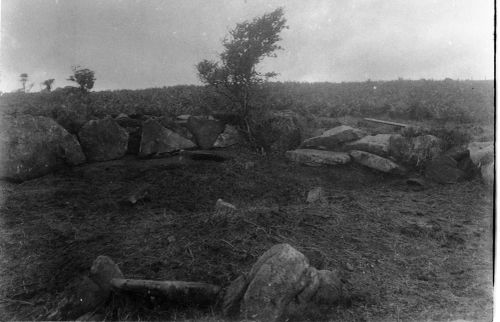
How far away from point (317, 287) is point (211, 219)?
7.09ft

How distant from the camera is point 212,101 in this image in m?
10.7

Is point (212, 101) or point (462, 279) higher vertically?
point (212, 101)

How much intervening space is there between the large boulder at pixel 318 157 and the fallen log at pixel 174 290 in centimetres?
560

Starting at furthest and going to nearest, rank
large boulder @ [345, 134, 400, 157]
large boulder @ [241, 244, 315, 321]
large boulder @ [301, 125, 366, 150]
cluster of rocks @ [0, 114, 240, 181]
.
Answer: large boulder @ [301, 125, 366, 150], large boulder @ [345, 134, 400, 157], cluster of rocks @ [0, 114, 240, 181], large boulder @ [241, 244, 315, 321]

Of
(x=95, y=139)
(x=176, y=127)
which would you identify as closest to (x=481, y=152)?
(x=176, y=127)

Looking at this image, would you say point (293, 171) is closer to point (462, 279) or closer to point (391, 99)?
point (462, 279)

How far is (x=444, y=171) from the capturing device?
826cm

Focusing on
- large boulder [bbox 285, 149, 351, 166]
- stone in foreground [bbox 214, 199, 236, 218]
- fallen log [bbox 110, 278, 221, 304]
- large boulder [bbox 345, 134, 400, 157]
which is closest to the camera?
fallen log [bbox 110, 278, 221, 304]

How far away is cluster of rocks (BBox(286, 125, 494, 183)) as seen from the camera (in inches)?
322

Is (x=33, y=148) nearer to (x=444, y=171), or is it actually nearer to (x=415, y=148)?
(x=415, y=148)

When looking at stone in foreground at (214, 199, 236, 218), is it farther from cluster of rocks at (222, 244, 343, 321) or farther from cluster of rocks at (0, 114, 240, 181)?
cluster of rocks at (0, 114, 240, 181)

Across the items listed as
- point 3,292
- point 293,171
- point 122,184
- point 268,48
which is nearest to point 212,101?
point 268,48

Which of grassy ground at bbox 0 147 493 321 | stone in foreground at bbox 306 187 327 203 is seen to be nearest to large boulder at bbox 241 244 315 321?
grassy ground at bbox 0 147 493 321

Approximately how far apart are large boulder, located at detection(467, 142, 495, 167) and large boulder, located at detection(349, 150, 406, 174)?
1.46m
